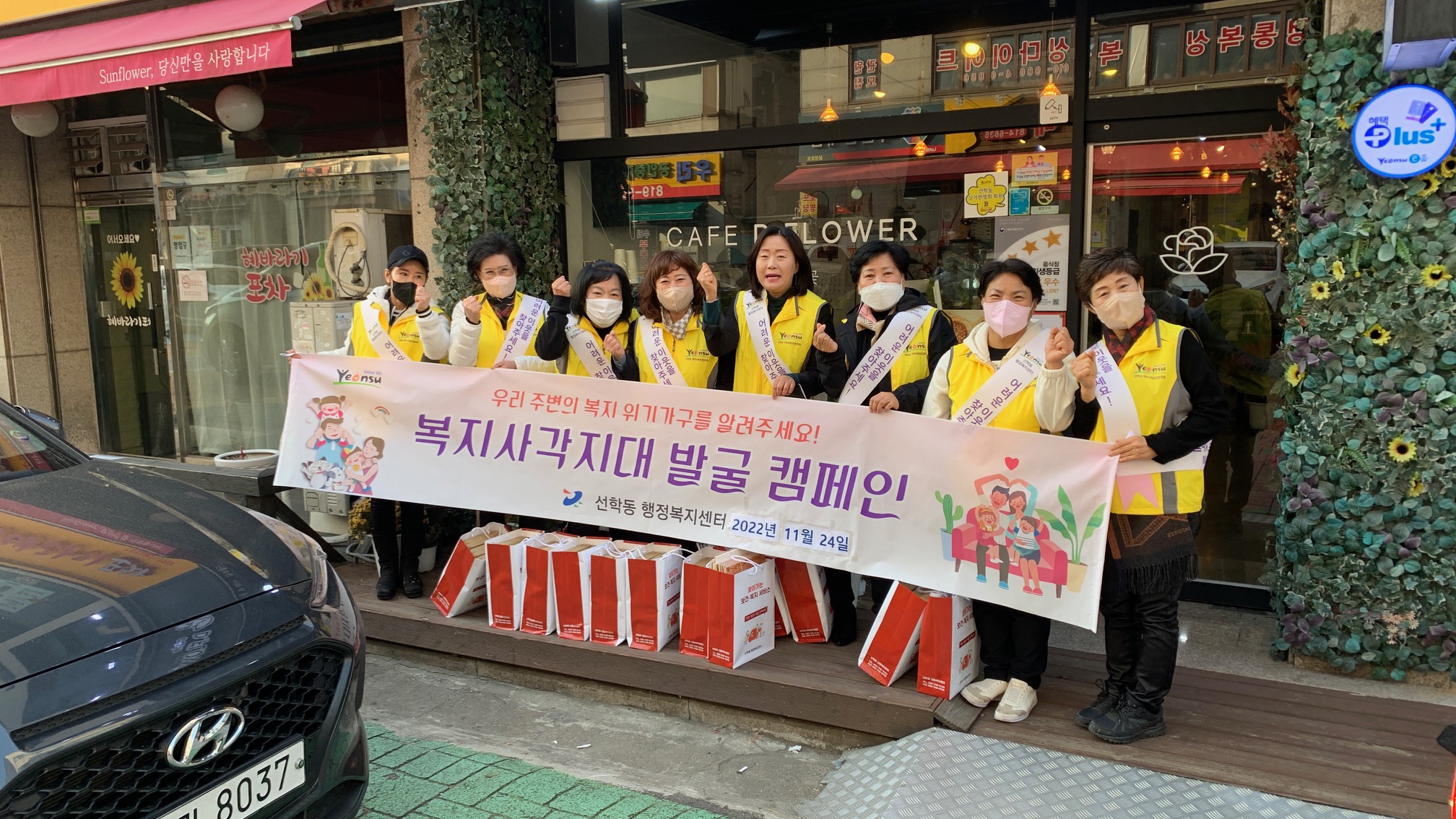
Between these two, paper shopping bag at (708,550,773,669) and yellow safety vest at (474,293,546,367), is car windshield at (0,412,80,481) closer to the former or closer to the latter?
yellow safety vest at (474,293,546,367)

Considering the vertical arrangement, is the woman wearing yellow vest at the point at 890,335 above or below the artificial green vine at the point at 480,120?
below

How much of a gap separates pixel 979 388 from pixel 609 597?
1.93 m

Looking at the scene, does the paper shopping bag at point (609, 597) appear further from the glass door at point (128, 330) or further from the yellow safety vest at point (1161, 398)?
the glass door at point (128, 330)

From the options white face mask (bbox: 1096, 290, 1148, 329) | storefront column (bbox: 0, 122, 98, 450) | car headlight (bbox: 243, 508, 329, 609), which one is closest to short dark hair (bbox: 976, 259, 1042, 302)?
white face mask (bbox: 1096, 290, 1148, 329)

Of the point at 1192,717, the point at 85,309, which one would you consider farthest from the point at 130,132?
the point at 1192,717

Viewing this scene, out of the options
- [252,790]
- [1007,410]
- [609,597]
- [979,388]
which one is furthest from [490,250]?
[252,790]

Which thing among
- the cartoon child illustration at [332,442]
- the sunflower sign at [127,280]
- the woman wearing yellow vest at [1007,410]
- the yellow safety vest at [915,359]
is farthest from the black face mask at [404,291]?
the sunflower sign at [127,280]

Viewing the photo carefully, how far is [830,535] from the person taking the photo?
435cm

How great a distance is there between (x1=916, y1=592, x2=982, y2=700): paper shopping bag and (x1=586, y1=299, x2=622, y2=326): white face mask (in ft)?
6.56

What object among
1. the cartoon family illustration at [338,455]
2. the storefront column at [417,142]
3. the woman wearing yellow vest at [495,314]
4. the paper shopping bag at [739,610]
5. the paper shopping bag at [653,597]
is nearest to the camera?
the paper shopping bag at [739,610]

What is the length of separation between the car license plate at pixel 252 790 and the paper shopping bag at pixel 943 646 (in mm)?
2319

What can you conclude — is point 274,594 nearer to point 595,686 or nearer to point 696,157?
point 595,686

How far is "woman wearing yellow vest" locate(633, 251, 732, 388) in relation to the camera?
476 cm

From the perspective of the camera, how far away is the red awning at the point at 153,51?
231 inches
